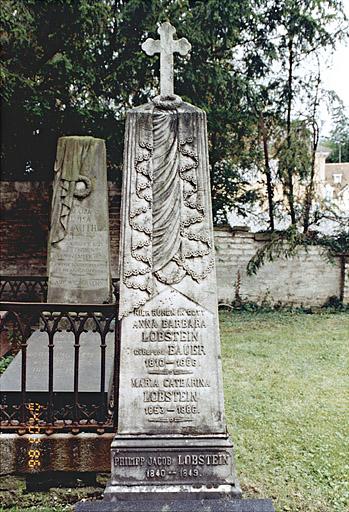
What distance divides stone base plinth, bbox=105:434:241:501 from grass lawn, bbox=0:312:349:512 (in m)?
0.60

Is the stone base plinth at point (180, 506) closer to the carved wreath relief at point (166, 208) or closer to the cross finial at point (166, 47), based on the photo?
the carved wreath relief at point (166, 208)

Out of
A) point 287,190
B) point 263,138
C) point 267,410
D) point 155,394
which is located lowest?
point 267,410

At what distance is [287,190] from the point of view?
12.7 metres

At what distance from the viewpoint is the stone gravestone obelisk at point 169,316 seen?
11.7 feet

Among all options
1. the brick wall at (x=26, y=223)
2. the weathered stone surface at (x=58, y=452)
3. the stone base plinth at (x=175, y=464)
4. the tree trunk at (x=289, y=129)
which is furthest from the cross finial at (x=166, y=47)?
the tree trunk at (x=289, y=129)

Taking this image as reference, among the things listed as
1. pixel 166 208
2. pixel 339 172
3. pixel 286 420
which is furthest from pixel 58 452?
pixel 339 172

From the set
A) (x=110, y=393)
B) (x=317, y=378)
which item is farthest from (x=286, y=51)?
(x=110, y=393)

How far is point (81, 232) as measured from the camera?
793 cm

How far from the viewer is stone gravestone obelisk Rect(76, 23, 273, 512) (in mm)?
3562

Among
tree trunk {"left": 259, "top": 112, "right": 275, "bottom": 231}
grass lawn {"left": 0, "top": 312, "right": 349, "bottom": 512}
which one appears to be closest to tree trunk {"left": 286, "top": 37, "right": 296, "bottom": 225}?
tree trunk {"left": 259, "top": 112, "right": 275, "bottom": 231}

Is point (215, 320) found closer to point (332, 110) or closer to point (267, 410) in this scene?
point (267, 410)

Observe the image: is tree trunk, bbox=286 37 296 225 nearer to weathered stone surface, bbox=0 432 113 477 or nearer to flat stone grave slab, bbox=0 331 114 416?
flat stone grave slab, bbox=0 331 114 416

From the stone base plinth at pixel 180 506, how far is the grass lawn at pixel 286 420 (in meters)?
0.78

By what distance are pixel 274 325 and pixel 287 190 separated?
363cm
